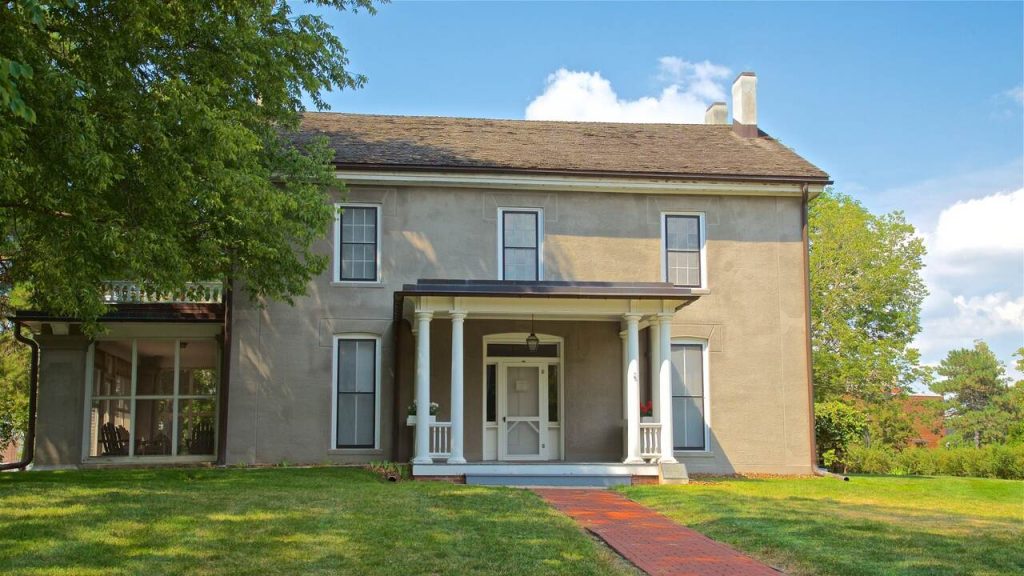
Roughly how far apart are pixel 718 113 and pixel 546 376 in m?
9.30

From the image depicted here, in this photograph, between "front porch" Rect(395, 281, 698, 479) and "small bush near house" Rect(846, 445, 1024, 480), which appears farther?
"small bush near house" Rect(846, 445, 1024, 480)

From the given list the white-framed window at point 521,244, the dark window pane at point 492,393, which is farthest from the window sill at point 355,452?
the white-framed window at point 521,244

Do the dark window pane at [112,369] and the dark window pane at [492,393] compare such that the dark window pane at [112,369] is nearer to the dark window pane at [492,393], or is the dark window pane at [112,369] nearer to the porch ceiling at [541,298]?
the porch ceiling at [541,298]

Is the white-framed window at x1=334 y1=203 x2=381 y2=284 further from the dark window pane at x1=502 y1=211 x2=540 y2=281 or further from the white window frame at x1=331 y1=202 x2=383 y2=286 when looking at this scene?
the dark window pane at x1=502 y1=211 x2=540 y2=281

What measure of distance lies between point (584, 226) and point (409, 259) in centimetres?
379

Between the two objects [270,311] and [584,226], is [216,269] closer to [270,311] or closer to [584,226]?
[270,311]

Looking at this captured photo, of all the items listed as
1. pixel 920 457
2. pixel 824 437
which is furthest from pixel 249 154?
pixel 920 457

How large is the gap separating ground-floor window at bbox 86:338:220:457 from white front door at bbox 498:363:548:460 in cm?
612

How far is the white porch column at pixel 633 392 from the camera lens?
1792 centimetres

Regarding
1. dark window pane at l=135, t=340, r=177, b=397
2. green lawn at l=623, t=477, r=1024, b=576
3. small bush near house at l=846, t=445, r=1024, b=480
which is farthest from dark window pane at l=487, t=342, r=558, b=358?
small bush near house at l=846, t=445, r=1024, b=480

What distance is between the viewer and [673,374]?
20531mm

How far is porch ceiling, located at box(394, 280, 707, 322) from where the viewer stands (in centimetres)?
1739

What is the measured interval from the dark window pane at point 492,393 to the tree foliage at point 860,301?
2253cm

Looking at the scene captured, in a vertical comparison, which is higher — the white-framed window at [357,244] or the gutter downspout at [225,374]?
the white-framed window at [357,244]
